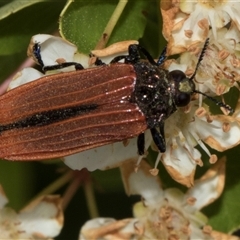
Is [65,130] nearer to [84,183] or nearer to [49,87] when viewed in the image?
[49,87]

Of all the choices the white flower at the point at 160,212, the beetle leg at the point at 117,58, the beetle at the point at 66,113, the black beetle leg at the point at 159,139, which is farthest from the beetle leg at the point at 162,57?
the white flower at the point at 160,212

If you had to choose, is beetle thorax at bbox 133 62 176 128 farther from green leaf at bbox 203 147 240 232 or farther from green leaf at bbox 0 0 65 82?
green leaf at bbox 0 0 65 82

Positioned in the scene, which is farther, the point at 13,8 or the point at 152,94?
the point at 152,94

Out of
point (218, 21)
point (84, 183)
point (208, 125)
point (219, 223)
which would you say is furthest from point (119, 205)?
point (218, 21)

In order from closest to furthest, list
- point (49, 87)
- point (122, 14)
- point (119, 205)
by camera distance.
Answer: point (49, 87)
point (122, 14)
point (119, 205)

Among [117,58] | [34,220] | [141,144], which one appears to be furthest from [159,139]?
[34,220]

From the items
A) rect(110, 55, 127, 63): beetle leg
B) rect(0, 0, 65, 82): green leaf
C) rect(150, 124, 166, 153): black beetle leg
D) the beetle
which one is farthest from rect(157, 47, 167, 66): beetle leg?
rect(0, 0, 65, 82): green leaf

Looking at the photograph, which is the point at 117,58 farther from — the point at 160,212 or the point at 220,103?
the point at 160,212

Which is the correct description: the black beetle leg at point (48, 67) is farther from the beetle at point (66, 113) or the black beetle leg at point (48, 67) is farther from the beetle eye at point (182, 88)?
the beetle eye at point (182, 88)
